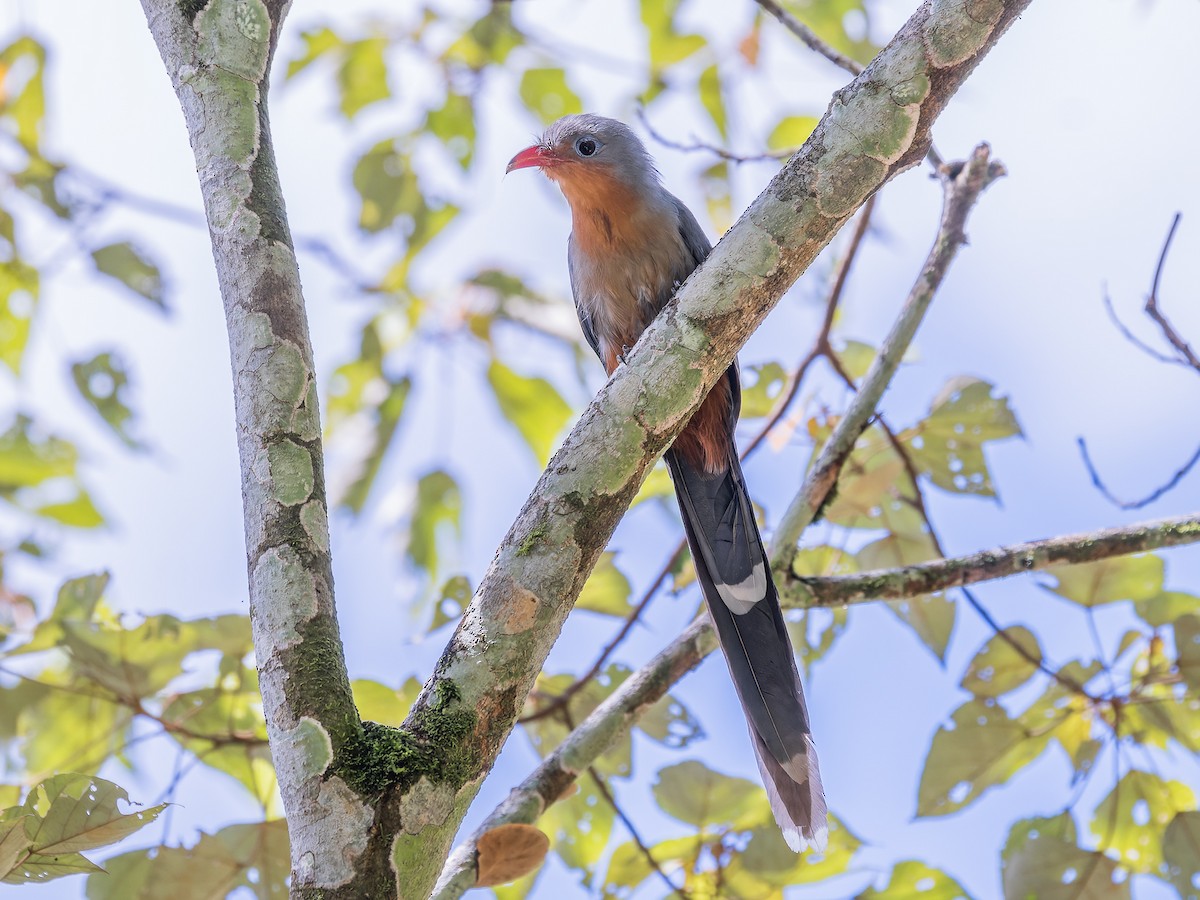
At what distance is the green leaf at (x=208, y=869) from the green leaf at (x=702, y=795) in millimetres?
821

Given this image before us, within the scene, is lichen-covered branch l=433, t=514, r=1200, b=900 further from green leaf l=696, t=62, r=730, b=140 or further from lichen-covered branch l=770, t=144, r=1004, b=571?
green leaf l=696, t=62, r=730, b=140

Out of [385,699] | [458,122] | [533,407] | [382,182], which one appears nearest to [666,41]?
[458,122]

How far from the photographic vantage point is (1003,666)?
2482mm

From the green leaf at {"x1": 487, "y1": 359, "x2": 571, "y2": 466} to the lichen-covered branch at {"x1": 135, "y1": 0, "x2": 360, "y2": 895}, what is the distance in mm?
1953

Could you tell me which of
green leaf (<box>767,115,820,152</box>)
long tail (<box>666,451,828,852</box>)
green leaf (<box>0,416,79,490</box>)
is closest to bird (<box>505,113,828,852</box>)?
long tail (<box>666,451,828,852</box>)

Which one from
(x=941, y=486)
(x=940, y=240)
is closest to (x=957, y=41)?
(x=940, y=240)

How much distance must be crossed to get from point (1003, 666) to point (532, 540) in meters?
1.37

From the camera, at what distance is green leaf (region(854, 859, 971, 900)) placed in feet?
7.31

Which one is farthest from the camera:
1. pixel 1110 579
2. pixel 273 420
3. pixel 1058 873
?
pixel 1110 579

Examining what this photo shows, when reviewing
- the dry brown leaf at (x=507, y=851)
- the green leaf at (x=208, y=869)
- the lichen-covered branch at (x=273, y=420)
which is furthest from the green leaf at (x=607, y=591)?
the lichen-covered branch at (x=273, y=420)

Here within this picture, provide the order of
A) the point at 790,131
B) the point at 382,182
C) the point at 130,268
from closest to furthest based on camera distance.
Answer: the point at 130,268, the point at 790,131, the point at 382,182

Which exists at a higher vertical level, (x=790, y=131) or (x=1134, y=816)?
(x=790, y=131)

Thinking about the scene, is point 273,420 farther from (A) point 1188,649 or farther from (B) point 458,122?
(B) point 458,122

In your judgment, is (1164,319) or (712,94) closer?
(1164,319)
